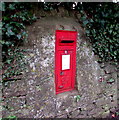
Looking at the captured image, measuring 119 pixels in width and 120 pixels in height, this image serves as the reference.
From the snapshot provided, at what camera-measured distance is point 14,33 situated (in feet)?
4.76

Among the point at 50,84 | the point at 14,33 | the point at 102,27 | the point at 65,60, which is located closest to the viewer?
the point at 14,33

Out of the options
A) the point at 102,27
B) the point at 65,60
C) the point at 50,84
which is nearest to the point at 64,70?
the point at 65,60

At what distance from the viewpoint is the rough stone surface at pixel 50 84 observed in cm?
162

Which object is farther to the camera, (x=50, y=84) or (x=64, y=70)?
(x=64, y=70)

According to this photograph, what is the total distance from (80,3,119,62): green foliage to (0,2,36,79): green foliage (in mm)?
1061

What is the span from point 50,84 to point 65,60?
0.51 meters

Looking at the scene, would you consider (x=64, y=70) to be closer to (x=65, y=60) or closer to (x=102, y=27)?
(x=65, y=60)

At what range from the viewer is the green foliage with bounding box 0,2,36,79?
4.62 ft

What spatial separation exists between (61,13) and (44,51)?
743 millimetres

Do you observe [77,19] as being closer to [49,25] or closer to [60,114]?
[49,25]

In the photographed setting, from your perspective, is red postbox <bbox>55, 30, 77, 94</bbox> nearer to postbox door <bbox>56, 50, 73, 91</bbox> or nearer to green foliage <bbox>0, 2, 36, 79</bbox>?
postbox door <bbox>56, 50, 73, 91</bbox>

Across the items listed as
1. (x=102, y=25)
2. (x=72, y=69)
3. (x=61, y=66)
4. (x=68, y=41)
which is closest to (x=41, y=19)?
(x=68, y=41)

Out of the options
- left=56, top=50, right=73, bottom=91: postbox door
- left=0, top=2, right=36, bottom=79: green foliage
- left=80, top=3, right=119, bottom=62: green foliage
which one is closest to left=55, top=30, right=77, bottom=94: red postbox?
left=56, top=50, right=73, bottom=91: postbox door

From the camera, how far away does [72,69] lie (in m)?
2.08
